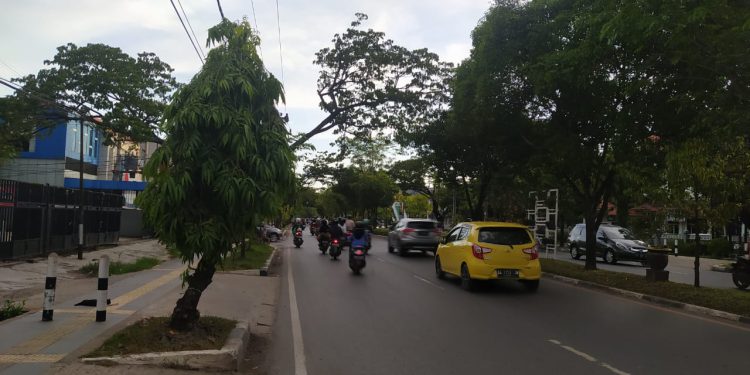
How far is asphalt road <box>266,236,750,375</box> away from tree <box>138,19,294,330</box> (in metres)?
1.70

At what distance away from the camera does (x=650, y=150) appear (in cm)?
1406

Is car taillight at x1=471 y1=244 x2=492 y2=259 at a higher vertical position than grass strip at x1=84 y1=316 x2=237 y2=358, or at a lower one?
higher

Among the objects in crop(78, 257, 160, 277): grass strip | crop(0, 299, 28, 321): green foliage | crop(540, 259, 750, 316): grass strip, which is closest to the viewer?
crop(0, 299, 28, 321): green foliage

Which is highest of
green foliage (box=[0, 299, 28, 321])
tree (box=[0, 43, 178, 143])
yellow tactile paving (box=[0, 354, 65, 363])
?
tree (box=[0, 43, 178, 143])

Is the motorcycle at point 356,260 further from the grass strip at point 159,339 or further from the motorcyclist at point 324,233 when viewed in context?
the grass strip at point 159,339

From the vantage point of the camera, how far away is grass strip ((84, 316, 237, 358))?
19.3 feet

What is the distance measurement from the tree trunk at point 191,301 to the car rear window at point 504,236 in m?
7.27

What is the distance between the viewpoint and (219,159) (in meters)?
6.61

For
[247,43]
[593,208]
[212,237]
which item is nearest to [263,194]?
[212,237]

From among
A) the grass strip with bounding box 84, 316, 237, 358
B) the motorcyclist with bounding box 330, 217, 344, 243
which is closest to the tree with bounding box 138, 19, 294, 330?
the grass strip with bounding box 84, 316, 237, 358

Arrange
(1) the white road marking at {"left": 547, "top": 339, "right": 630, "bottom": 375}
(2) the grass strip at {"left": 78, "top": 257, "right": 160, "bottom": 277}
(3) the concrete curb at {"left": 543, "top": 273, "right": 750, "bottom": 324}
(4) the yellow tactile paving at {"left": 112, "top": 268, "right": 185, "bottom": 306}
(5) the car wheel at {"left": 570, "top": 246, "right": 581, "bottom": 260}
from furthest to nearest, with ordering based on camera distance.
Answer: (5) the car wheel at {"left": 570, "top": 246, "right": 581, "bottom": 260}, (2) the grass strip at {"left": 78, "top": 257, "right": 160, "bottom": 277}, (3) the concrete curb at {"left": 543, "top": 273, "right": 750, "bottom": 324}, (4) the yellow tactile paving at {"left": 112, "top": 268, "right": 185, "bottom": 306}, (1) the white road marking at {"left": 547, "top": 339, "right": 630, "bottom": 375}

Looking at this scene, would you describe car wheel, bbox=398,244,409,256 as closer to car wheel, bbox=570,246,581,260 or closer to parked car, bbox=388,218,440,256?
parked car, bbox=388,218,440,256

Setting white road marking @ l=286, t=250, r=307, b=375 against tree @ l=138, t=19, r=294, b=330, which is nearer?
white road marking @ l=286, t=250, r=307, b=375

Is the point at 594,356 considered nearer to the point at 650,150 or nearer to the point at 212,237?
the point at 212,237
